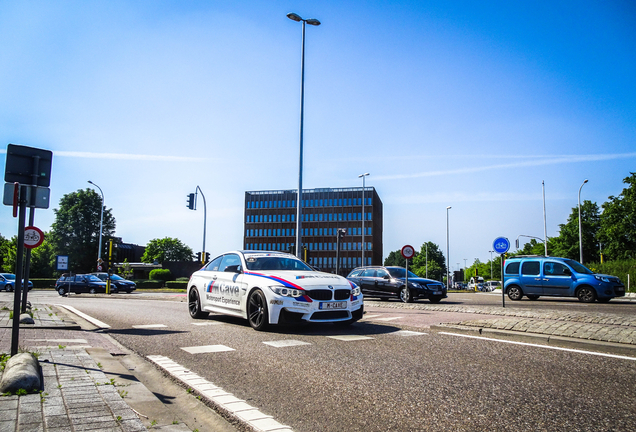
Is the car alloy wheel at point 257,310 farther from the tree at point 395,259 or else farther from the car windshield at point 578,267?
the tree at point 395,259

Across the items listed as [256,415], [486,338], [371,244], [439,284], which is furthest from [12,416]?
[371,244]

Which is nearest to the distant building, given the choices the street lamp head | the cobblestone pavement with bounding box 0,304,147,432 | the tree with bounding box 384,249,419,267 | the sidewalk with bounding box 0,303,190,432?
the tree with bounding box 384,249,419,267

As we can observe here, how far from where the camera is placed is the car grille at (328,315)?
8.70m

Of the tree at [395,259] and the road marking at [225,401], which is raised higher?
the tree at [395,259]

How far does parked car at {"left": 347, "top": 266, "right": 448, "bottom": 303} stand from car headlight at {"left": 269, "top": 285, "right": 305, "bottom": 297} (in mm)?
10997

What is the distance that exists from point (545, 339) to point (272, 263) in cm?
517

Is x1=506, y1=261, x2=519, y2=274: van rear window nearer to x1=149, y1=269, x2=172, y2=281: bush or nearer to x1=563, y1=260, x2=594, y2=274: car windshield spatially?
x1=563, y1=260, x2=594, y2=274: car windshield

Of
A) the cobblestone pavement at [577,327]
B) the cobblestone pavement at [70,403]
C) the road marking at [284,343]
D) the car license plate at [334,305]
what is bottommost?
the road marking at [284,343]

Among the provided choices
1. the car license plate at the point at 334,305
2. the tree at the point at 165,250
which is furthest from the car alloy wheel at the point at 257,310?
the tree at the point at 165,250

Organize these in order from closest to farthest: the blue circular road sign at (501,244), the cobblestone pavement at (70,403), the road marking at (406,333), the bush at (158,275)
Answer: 1. the cobblestone pavement at (70,403)
2. the road marking at (406,333)
3. the blue circular road sign at (501,244)
4. the bush at (158,275)

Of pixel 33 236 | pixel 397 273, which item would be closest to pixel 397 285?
pixel 397 273

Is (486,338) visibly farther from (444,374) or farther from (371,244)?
(371,244)

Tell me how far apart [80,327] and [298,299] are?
4644 mm

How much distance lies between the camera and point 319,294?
347 inches
